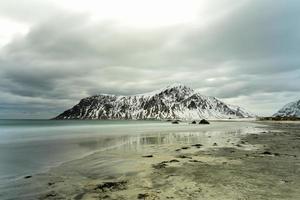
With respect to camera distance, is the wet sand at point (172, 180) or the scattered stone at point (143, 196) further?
the wet sand at point (172, 180)

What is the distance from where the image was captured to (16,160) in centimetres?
2244

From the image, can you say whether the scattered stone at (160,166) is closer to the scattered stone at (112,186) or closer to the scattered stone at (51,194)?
the scattered stone at (112,186)

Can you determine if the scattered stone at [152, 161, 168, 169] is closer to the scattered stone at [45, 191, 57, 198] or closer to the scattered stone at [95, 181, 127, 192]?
the scattered stone at [95, 181, 127, 192]

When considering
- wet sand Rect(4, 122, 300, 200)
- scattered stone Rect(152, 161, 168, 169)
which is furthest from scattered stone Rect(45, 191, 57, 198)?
scattered stone Rect(152, 161, 168, 169)

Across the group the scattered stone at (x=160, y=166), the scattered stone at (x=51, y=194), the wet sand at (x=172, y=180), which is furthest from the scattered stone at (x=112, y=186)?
the scattered stone at (x=160, y=166)

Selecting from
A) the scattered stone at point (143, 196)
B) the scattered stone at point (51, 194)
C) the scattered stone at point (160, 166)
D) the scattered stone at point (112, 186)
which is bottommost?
the scattered stone at point (51, 194)

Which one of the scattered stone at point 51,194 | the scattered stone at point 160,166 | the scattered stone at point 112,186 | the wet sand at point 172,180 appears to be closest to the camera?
the wet sand at point 172,180

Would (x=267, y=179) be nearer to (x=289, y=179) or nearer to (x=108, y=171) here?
(x=289, y=179)

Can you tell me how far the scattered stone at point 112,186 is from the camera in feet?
41.9

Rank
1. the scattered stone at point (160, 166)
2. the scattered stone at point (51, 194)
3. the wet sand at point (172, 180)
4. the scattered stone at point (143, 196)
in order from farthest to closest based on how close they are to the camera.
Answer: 1. the scattered stone at point (160, 166)
2. the scattered stone at point (51, 194)
3. the wet sand at point (172, 180)
4. the scattered stone at point (143, 196)

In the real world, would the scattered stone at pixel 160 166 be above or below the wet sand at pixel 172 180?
above

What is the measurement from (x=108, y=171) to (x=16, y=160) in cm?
937

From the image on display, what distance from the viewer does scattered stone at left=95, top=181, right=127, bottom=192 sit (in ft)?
41.9

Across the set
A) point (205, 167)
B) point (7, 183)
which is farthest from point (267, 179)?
point (7, 183)
